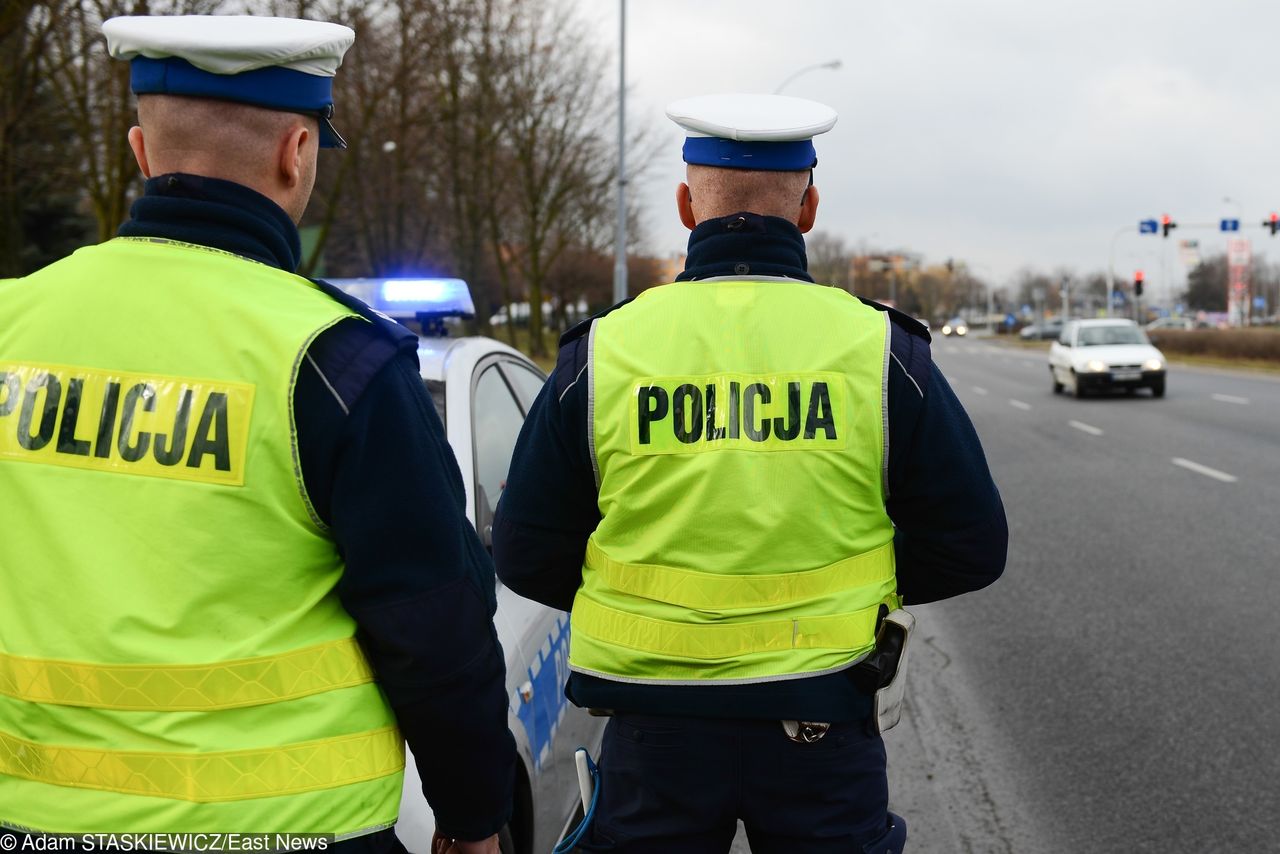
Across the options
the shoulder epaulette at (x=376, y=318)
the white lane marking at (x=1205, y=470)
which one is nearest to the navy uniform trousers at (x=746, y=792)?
the shoulder epaulette at (x=376, y=318)

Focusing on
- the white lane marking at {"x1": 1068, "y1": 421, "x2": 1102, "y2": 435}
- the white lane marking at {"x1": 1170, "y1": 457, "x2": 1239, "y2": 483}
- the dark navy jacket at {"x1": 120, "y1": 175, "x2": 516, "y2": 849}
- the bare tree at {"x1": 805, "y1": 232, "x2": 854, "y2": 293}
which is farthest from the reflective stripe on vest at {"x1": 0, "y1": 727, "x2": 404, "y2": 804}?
the bare tree at {"x1": 805, "y1": 232, "x2": 854, "y2": 293}

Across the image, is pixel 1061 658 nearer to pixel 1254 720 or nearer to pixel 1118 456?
pixel 1254 720

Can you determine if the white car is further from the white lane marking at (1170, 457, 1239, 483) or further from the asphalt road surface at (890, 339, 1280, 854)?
the asphalt road surface at (890, 339, 1280, 854)

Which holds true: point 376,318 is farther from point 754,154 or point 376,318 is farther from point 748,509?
point 754,154

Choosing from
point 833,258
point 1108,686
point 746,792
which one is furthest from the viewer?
point 833,258

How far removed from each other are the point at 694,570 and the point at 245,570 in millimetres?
815

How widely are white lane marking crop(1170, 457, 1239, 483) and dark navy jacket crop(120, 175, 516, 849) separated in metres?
11.4

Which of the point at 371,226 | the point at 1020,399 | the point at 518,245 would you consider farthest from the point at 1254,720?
the point at 518,245

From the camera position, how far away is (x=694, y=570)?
2.08 m

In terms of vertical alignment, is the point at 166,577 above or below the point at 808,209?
below

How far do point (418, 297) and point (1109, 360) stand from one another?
2138cm

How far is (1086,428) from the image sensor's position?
16938 millimetres

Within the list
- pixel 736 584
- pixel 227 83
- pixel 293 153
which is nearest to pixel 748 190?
pixel 736 584

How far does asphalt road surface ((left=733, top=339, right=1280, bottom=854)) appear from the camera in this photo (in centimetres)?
393
